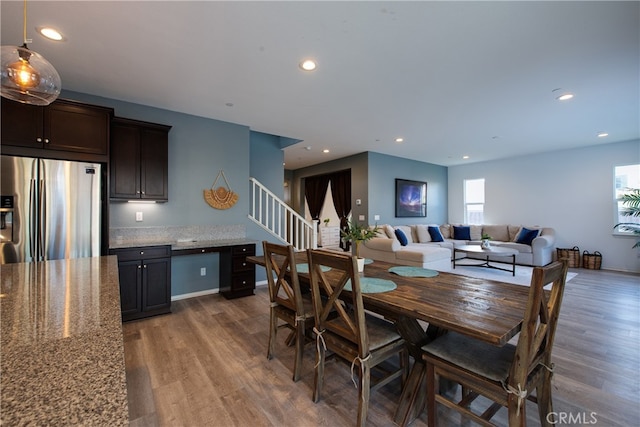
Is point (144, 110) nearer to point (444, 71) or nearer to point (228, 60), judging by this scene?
point (228, 60)

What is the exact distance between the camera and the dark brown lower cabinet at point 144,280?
10.4 ft

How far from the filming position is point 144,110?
3775 millimetres

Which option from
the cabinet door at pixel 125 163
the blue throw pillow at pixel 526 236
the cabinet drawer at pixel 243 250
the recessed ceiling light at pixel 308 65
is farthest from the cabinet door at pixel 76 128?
the blue throw pillow at pixel 526 236

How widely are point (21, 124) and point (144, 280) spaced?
6.44 ft

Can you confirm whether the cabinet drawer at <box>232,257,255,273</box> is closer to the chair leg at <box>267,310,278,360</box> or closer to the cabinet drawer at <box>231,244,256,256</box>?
the cabinet drawer at <box>231,244,256,256</box>

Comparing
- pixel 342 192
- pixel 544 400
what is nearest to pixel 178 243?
pixel 544 400

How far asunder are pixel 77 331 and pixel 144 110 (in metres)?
3.75

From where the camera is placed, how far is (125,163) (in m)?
3.46

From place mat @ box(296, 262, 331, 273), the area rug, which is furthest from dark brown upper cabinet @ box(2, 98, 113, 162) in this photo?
the area rug

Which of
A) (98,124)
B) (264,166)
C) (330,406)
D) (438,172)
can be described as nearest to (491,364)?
(330,406)

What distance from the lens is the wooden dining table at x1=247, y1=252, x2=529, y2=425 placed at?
1.29 meters

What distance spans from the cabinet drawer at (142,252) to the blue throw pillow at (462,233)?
687 cm

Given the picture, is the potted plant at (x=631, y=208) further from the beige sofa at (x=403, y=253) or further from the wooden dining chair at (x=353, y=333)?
the wooden dining chair at (x=353, y=333)

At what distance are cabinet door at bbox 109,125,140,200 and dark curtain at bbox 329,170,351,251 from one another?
15.9 feet
